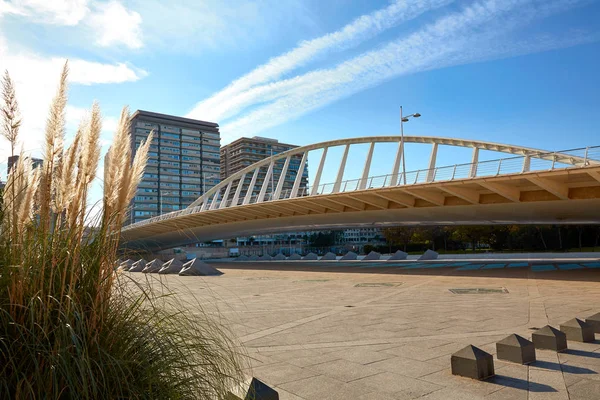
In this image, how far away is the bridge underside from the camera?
1725 cm

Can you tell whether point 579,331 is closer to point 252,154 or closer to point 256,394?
point 256,394

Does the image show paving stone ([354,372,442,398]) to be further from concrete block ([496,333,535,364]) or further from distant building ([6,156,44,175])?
distant building ([6,156,44,175])

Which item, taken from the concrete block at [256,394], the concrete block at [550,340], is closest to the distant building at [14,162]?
the concrete block at [256,394]

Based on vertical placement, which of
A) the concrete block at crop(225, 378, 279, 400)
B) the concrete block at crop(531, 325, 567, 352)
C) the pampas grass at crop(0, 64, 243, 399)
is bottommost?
the concrete block at crop(531, 325, 567, 352)

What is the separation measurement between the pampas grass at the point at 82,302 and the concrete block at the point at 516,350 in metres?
2.88

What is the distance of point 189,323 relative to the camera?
9.48 feet

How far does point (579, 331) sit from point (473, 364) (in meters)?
2.22

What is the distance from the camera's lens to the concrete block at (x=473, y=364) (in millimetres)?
3821

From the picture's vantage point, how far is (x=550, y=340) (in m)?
4.76

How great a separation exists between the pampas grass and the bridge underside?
7.71m

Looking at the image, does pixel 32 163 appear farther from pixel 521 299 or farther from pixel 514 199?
pixel 514 199

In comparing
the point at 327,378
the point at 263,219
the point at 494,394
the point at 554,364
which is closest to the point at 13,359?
the point at 327,378

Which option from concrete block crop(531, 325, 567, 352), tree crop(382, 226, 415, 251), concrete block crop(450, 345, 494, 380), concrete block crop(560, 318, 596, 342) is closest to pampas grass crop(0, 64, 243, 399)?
concrete block crop(450, 345, 494, 380)

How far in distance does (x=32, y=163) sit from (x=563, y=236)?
166 feet
